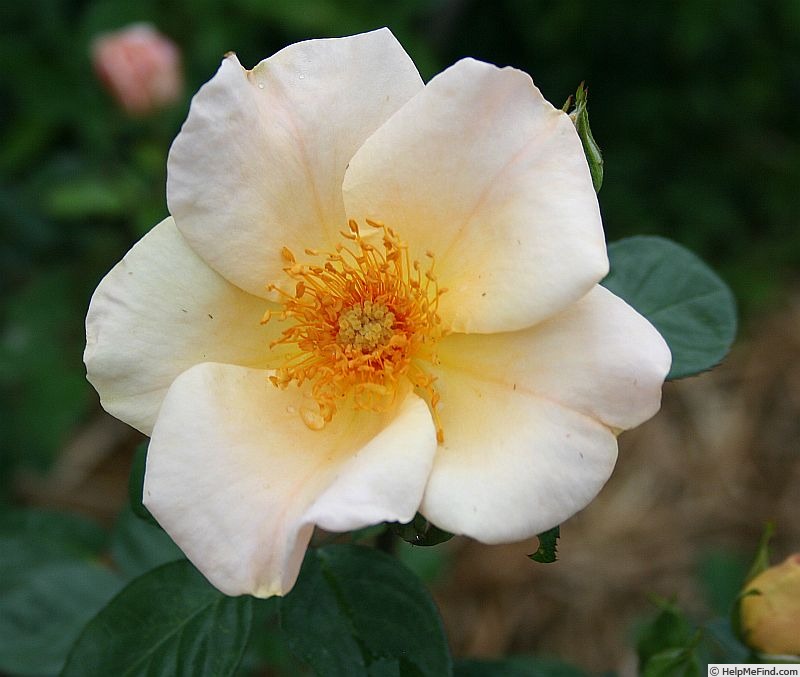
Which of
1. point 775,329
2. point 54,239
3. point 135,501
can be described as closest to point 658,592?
point 775,329

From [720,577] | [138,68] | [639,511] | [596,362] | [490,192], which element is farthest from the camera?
[639,511]

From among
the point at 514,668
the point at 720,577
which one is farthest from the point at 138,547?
the point at 720,577

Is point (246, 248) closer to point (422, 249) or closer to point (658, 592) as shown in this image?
point (422, 249)

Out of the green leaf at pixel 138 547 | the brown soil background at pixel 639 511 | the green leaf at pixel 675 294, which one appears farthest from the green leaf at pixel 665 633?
the brown soil background at pixel 639 511

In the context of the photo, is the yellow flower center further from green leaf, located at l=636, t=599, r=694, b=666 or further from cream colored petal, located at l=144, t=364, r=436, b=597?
green leaf, located at l=636, t=599, r=694, b=666

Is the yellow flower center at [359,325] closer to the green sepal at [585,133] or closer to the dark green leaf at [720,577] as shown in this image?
the green sepal at [585,133]

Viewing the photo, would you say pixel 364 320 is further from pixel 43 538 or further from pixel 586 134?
pixel 43 538
